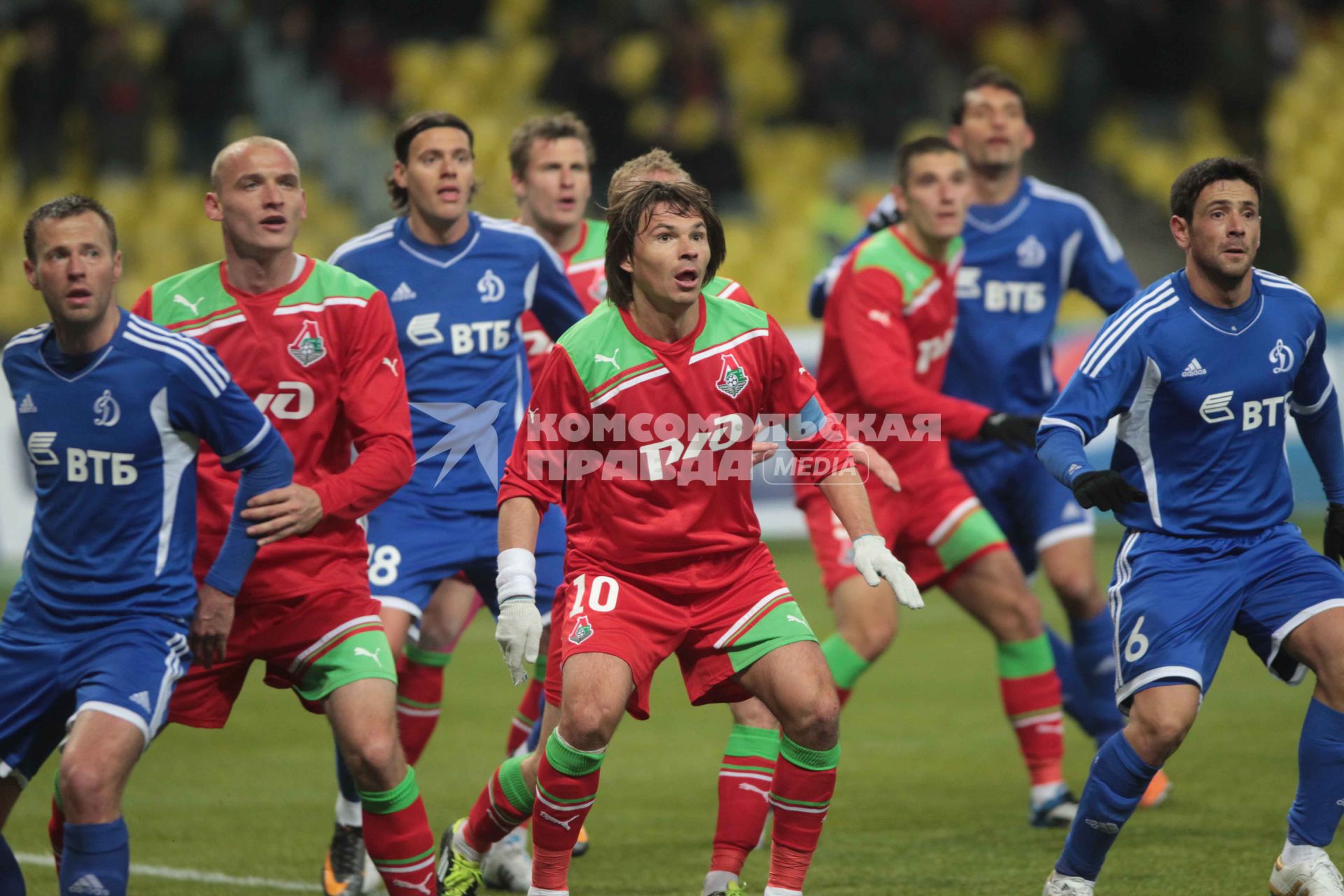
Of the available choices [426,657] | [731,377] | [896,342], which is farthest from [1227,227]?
[426,657]

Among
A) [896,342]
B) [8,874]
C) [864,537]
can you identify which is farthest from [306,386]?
[896,342]

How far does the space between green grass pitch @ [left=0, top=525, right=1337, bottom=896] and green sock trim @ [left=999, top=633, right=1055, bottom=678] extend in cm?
58

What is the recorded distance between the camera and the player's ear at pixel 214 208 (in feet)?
16.9

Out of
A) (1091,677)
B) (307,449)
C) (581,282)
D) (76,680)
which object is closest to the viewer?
(76,680)

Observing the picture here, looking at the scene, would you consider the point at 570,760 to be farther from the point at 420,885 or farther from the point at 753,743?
the point at 753,743

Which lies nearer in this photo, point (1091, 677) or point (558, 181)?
point (558, 181)

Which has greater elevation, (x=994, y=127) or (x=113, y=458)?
(x=994, y=127)

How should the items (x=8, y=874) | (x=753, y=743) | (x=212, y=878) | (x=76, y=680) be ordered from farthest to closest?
(x=212, y=878)
(x=753, y=743)
(x=8, y=874)
(x=76, y=680)

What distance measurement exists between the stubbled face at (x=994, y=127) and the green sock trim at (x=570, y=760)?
→ 12.0ft

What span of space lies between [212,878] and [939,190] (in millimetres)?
3732

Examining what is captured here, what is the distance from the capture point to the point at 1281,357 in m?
5.07

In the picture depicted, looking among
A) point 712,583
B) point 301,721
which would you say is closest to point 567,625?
point 712,583

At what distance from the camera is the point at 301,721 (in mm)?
8852

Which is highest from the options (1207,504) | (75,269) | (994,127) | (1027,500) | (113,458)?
(994,127)
